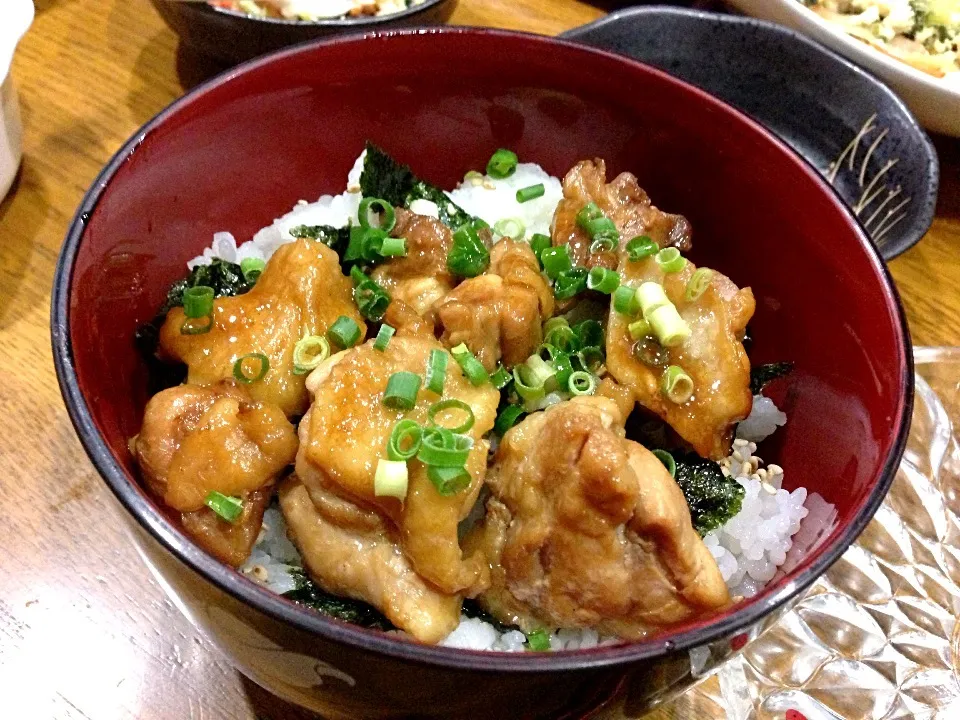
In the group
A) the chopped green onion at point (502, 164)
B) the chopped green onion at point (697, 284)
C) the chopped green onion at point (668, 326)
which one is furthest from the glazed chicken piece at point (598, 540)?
the chopped green onion at point (502, 164)

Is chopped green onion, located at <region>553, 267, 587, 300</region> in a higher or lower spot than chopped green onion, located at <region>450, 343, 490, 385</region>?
higher

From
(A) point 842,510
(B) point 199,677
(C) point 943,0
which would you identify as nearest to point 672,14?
(C) point 943,0

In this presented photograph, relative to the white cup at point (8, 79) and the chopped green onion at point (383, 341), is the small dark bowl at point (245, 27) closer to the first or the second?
the white cup at point (8, 79)

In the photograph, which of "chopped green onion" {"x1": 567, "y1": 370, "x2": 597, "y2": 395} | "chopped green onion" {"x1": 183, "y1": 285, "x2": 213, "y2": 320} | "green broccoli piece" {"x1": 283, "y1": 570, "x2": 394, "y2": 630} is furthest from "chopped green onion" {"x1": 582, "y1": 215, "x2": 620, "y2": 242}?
"green broccoli piece" {"x1": 283, "y1": 570, "x2": 394, "y2": 630}

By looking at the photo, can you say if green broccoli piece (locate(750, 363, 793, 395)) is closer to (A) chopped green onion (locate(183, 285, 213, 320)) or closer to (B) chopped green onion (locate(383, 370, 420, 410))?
(B) chopped green onion (locate(383, 370, 420, 410))

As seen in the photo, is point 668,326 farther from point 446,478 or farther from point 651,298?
point 446,478

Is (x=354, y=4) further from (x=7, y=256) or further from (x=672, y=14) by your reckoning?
(x=7, y=256)
